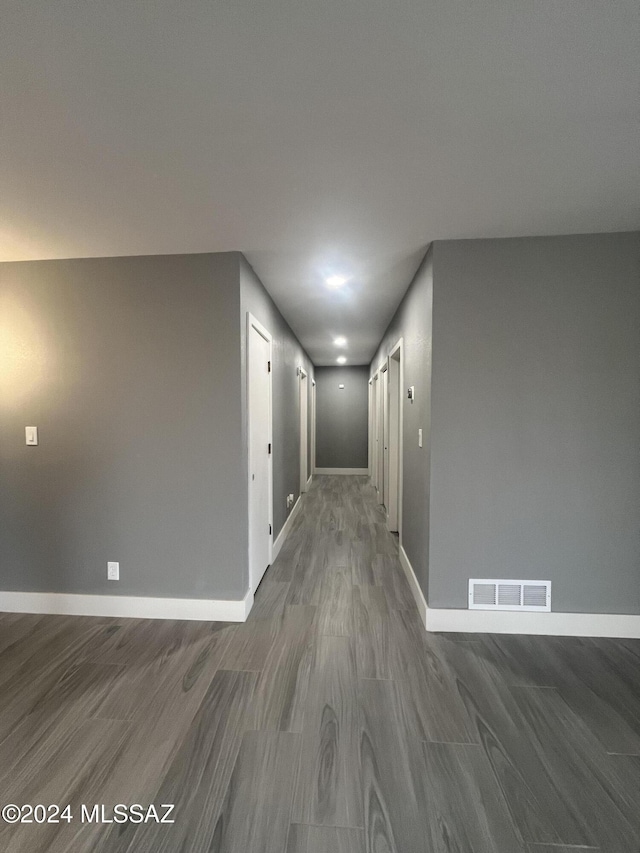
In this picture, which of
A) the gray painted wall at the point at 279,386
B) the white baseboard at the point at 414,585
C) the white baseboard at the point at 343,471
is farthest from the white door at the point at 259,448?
the white baseboard at the point at 343,471

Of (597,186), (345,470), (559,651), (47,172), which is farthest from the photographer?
(345,470)

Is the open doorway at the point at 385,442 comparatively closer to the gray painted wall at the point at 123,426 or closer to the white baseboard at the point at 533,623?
the white baseboard at the point at 533,623

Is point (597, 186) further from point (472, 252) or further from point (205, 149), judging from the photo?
point (205, 149)

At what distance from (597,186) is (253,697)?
2923mm

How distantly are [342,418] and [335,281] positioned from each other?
5.28 meters

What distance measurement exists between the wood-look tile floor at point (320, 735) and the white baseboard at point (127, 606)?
7 centimetres

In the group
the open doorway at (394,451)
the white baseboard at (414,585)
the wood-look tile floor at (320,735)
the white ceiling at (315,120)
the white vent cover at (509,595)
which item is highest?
the white ceiling at (315,120)

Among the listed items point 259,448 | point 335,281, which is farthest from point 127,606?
point 335,281

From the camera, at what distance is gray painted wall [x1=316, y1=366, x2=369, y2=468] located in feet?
26.2

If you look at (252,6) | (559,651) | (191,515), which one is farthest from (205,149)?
(559,651)

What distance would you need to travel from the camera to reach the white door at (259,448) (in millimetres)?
2580

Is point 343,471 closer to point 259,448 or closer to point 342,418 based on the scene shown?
point 342,418

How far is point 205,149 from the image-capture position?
140 centimetres

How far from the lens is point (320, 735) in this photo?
1.49m
